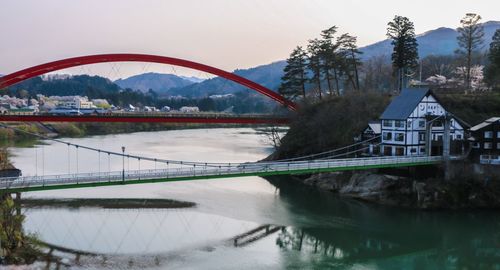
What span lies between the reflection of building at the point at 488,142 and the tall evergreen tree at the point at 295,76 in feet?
55.7

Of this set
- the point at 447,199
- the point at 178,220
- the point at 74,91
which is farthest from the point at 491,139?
the point at 74,91

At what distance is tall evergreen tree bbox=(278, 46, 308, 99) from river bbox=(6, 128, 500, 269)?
1477 cm

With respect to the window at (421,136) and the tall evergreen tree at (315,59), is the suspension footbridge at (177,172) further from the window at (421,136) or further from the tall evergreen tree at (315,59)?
the tall evergreen tree at (315,59)

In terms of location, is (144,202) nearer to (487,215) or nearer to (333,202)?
(333,202)

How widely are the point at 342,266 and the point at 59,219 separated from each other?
11698 mm

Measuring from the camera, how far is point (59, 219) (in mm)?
20328

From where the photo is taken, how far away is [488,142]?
2509cm

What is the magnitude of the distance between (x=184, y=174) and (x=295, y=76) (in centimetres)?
2302

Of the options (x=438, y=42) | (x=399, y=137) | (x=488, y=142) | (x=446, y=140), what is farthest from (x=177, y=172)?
(x=438, y=42)

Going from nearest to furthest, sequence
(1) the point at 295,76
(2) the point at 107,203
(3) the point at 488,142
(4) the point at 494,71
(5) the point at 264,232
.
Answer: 1. (5) the point at 264,232
2. (2) the point at 107,203
3. (3) the point at 488,142
4. (4) the point at 494,71
5. (1) the point at 295,76

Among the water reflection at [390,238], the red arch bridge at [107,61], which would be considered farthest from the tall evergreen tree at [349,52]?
the water reflection at [390,238]

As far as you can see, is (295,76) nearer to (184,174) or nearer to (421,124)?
(421,124)

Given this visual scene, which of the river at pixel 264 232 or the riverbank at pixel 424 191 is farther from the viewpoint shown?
the riverbank at pixel 424 191

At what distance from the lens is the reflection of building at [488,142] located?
81.1 ft
